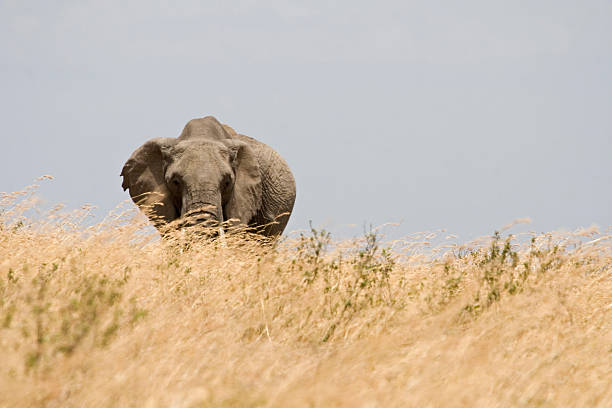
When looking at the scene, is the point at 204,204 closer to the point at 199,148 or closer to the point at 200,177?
the point at 200,177

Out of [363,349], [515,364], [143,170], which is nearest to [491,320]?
[515,364]

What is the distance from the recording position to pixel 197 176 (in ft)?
39.4

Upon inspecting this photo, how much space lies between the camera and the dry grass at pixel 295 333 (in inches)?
157

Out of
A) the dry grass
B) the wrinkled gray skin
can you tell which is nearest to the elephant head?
the wrinkled gray skin

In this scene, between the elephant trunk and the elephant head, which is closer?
the elephant trunk

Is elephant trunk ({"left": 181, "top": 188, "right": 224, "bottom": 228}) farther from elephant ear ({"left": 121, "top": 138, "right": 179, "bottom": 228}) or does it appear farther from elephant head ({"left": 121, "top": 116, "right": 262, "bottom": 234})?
elephant ear ({"left": 121, "top": 138, "right": 179, "bottom": 228})

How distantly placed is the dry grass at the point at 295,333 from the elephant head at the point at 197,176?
365cm

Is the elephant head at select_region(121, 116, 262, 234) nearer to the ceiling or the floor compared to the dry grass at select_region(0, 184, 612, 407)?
nearer to the ceiling

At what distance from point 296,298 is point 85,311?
2.08m

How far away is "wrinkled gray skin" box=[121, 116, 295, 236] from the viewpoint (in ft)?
39.4

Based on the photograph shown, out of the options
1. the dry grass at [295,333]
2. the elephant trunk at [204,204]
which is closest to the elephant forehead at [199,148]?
the elephant trunk at [204,204]

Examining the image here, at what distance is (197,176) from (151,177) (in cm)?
154

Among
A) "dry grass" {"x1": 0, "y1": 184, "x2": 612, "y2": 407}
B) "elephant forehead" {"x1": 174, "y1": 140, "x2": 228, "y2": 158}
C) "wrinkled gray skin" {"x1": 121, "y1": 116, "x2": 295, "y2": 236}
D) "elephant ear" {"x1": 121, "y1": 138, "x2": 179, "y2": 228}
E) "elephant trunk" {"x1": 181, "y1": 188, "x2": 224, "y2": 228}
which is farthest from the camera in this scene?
"elephant ear" {"x1": 121, "y1": 138, "x2": 179, "y2": 228}

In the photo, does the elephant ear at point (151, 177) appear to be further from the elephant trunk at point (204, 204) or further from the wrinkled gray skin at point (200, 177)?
the elephant trunk at point (204, 204)
